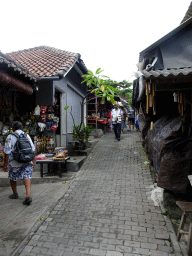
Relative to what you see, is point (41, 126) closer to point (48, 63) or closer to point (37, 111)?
point (37, 111)

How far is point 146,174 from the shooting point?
655cm

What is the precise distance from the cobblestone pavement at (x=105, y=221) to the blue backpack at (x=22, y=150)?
4.38ft

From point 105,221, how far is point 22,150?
244cm

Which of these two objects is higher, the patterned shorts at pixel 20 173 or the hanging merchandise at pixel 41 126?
the hanging merchandise at pixel 41 126

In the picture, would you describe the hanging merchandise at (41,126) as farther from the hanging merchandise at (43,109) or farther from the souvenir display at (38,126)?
the hanging merchandise at (43,109)

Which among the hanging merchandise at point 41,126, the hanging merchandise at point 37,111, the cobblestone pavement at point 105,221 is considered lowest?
the cobblestone pavement at point 105,221

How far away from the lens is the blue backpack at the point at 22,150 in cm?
470

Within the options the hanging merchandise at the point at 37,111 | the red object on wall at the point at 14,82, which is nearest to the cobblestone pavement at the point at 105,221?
the hanging merchandise at the point at 37,111

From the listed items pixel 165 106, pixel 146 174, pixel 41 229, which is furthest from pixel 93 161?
pixel 41 229

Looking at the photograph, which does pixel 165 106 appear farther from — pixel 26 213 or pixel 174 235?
pixel 26 213

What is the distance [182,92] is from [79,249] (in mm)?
3445

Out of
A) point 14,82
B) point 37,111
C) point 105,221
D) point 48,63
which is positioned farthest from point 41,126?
point 105,221

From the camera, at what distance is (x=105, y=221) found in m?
4.02

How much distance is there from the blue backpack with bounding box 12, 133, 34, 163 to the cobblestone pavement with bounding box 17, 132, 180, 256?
133 cm
